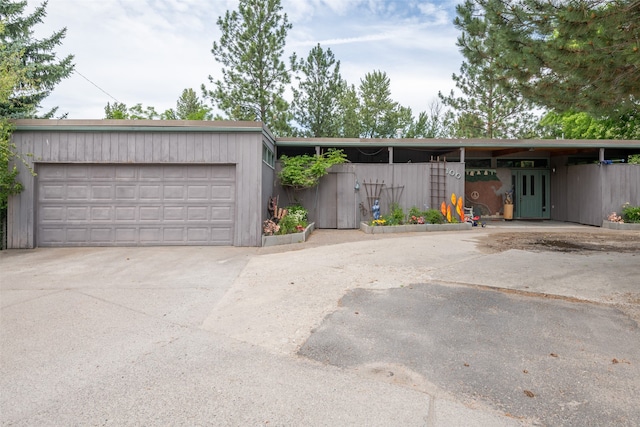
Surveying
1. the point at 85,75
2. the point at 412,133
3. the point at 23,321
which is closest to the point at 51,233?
the point at 23,321

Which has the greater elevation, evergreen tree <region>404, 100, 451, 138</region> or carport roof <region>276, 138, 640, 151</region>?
evergreen tree <region>404, 100, 451, 138</region>

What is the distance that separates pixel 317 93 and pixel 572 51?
17.4 m

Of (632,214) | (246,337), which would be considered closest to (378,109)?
(632,214)

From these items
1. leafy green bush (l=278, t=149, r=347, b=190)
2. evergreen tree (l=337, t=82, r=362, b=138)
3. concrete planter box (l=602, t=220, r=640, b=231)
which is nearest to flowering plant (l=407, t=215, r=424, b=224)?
leafy green bush (l=278, t=149, r=347, b=190)

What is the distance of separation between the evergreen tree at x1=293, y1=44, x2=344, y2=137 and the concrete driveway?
15.9 metres

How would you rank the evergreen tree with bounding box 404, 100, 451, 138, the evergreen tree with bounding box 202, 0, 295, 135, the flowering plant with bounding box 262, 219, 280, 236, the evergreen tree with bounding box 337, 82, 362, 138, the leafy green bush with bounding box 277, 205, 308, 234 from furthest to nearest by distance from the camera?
the evergreen tree with bounding box 404, 100, 451, 138
the evergreen tree with bounding box 337, 82, 362, 138
the evergreen tree with bounding box 202, 0, 295, 135
the leafy green bush with bounding box 277, 205, 308, 234
the flowering plant with bounding box 262, 219, 280, 236

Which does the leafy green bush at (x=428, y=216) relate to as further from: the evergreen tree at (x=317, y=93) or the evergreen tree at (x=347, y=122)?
the evergreen tree at (x=347, y=122)

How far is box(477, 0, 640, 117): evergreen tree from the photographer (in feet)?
14.3

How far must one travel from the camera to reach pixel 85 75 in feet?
52.3

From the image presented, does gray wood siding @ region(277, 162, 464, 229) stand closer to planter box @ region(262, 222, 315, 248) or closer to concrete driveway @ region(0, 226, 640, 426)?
planter box @ region(262, 222, 315, 248)

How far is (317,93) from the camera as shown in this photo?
69.6 feet

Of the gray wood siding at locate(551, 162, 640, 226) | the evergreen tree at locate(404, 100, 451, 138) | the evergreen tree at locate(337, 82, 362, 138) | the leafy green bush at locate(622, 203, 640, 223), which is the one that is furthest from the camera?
the evergreen tree at locate(404, 100, 451, 138)

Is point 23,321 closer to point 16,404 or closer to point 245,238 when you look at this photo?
point 16,404

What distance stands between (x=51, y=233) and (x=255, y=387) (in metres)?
8.29
